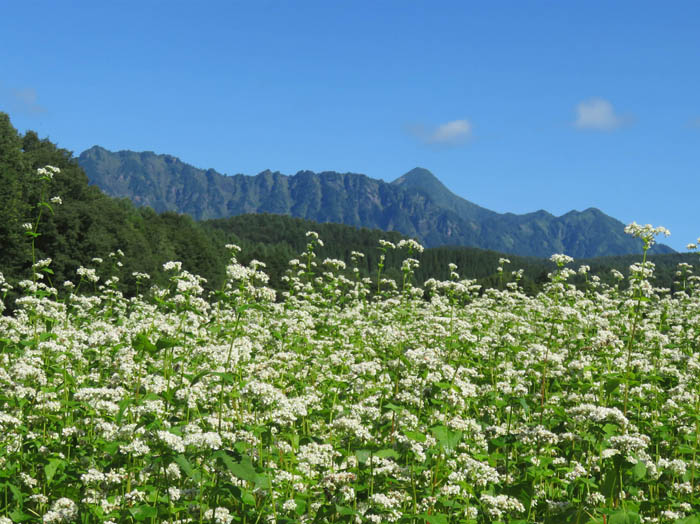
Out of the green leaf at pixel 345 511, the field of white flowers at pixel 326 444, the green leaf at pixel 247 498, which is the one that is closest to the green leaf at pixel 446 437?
the field of white flowers at pixel 326 444

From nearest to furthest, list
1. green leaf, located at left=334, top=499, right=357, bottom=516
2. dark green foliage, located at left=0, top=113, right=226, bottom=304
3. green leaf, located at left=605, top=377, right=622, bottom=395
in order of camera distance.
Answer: green leaf, located at left=334, top=499, right=357, bottom=516
green leaf, located at left=605, top=377, right=622, bottom=395
dark green foliage, located at left=0, top=113, right=226, bottom=304

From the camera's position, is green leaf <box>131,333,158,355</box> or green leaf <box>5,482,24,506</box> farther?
green leaf <box>131,333,158,355</box>

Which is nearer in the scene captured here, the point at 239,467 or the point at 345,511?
the point at 239,467

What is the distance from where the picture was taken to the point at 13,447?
6578mm

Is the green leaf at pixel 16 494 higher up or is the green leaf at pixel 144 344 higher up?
the green leaf at pixel 144 344

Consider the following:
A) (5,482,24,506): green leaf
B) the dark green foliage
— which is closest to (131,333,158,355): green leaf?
(5,482,24,506): green leaf

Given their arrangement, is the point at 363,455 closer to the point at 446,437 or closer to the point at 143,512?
the point at 446,437

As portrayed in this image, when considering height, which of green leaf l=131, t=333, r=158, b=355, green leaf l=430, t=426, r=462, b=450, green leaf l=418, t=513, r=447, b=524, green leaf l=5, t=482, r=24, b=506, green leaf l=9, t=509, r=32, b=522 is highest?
green leaf l=131, t=333, r=158, b=355

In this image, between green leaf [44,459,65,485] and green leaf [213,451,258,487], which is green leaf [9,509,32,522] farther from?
green leaf [213,451,258,487]

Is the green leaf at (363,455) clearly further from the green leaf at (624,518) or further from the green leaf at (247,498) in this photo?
the green leaf at (624,518)

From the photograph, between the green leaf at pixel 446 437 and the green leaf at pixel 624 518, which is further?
the green leaf at pixel 446 437

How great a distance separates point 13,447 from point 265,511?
334cm

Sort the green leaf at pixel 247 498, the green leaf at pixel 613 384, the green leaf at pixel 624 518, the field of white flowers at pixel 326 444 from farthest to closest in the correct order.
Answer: the green leaf at pixel 613 384, the field of white flowers at pixel 326 444, the green leaf at pixel 247 498, the green leaf at pixel 624 518

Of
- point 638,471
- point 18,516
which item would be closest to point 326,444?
point 18,516
